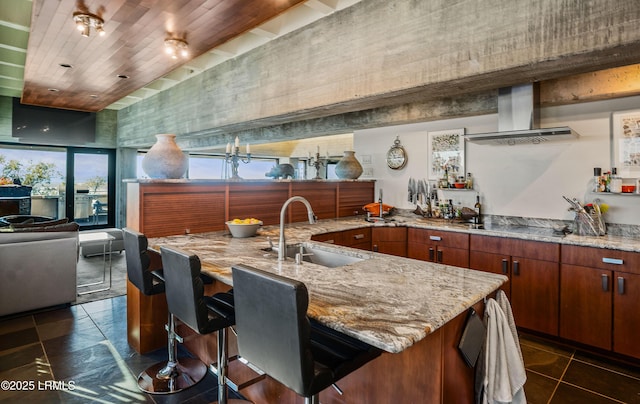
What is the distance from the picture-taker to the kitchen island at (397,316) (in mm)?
1212

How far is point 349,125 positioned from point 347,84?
1.81 metres

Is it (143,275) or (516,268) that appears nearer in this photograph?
(143,275)

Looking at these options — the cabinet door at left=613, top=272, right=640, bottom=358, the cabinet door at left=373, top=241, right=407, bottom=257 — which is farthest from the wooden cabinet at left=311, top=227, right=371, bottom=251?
the cabinet door at left=613, top=272, right=640, bottom=358

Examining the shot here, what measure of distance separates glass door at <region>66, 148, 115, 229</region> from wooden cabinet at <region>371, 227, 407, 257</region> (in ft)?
23.7

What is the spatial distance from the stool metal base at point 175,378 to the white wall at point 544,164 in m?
3.47

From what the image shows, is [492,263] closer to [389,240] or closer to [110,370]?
[389,240]

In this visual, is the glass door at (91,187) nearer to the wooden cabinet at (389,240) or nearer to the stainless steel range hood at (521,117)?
the wooden cabinet at (389,240)

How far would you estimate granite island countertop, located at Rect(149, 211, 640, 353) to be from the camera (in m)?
1.19

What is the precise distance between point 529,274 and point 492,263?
1.07ft

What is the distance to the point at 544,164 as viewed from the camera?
3.64 meters

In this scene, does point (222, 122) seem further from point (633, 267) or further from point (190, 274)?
point (633, 267)

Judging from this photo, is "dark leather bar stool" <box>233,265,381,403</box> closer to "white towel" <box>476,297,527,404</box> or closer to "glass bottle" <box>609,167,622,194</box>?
"white towel" <box>476,297,527,404</box>

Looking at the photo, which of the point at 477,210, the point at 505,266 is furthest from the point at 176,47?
the point at 505,266

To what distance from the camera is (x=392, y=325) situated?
1182 millimetres
